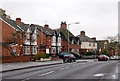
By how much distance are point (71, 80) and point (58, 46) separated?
51.8 meters

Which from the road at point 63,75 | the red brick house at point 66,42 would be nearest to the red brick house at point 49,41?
the red brick house at point 66,42

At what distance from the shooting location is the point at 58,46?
6556 centimetres

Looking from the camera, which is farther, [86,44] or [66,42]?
[86,44]

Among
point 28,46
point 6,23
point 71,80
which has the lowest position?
point 71,80

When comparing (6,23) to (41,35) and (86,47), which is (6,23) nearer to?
(41,35)

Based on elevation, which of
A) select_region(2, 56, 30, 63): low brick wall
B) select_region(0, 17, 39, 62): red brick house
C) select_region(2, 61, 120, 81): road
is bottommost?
select_region(2, 61, 120, 81): road

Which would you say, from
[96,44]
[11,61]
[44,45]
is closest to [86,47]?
[96,44]

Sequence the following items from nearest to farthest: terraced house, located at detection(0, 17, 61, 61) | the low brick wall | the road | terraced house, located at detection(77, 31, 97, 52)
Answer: the road
the low brick wall
terraced house, located at detection(0, 17, 61, 61)
terraced house, located at detection(77, 31, 97, 52)

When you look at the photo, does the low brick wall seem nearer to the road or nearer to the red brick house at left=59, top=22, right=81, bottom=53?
the road

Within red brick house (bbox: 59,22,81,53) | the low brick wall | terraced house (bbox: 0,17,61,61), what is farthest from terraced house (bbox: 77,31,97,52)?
the low brick wall

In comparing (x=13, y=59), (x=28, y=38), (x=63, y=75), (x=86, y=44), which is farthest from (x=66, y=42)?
(x=63, y=75)

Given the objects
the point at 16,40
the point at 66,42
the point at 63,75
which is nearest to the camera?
the point at 63,75

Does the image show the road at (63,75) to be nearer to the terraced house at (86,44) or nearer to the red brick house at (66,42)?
the red brick house at (66,42)

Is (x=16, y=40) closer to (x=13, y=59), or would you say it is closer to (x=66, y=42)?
(x=13, y=59)
